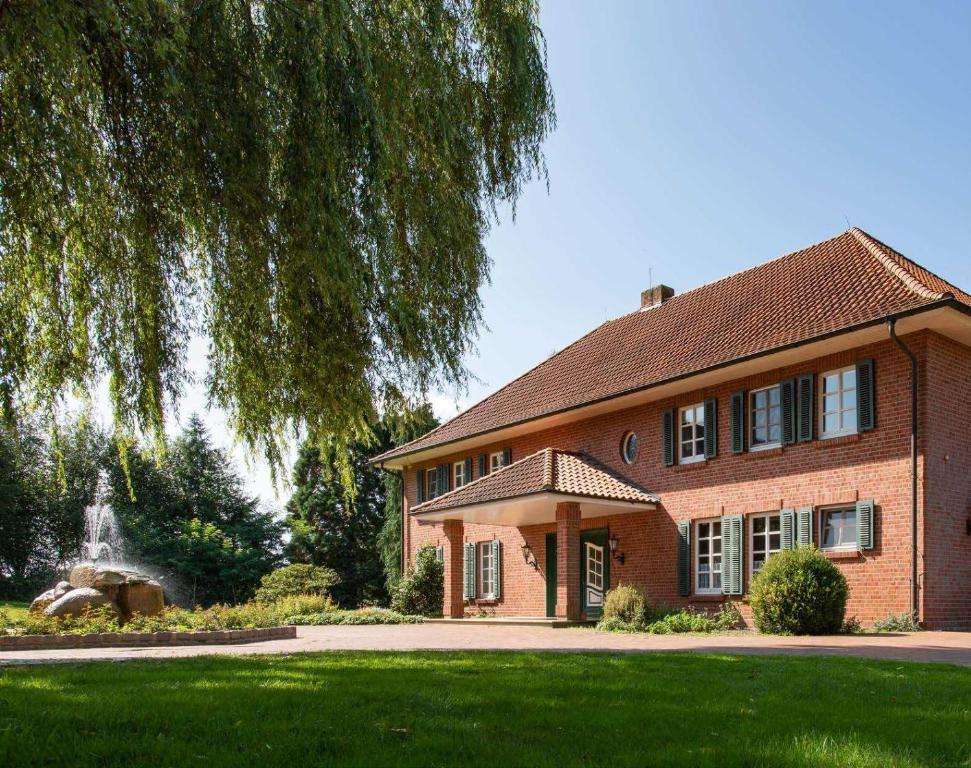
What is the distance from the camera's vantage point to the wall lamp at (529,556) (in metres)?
24.1

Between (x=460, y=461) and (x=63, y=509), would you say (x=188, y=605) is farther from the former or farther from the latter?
Answer: (x=460, y=461)

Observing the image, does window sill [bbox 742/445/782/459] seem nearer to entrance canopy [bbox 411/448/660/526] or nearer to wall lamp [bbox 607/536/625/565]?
entrance canopy [bbox 411/448/660/526]

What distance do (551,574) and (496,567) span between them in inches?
93.8

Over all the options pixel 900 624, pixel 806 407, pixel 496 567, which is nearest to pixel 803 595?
pixel 900 624

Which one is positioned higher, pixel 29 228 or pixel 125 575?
pixel 29 228

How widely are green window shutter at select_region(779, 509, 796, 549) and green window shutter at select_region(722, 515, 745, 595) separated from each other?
3.46 feet

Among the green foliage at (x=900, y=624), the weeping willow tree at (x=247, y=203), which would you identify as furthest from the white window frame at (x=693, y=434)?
the weeping willow tree at (x=247, y=203)

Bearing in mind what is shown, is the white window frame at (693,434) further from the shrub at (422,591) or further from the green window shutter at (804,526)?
the shrub at (422,591)

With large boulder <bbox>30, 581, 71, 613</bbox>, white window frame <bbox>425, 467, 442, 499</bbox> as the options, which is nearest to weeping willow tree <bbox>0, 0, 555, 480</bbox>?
large boulder <bbox>30, 581, 71, 613</bbox>

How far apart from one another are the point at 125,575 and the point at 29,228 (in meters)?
9.65

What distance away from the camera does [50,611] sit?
14.0 m

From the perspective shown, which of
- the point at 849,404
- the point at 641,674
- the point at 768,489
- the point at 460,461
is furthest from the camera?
the point at 460,461

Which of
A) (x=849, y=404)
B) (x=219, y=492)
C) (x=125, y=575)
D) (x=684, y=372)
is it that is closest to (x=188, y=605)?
(x=219, y=492)

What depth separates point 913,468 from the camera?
51.0 ft
